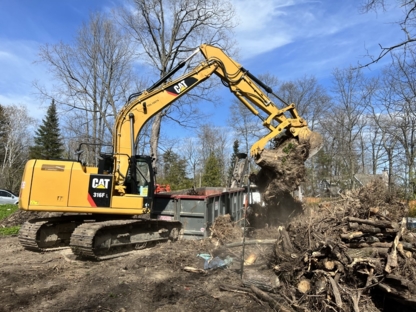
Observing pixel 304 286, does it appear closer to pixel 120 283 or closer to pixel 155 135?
pixel 120 283

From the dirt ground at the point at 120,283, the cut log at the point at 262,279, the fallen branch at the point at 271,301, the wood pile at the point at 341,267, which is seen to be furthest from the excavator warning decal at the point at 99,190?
the fallen branch at the point at 271,301

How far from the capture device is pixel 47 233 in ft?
26.7

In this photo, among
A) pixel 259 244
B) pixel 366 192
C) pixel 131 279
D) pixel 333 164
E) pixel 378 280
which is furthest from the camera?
pixel 333 164

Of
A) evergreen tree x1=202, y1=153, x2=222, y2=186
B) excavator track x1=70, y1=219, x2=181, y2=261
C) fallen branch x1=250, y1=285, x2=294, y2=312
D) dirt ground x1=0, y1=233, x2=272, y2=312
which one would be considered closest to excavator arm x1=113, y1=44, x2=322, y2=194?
excavator track x1=70, y1=219, x2=181, y2=261

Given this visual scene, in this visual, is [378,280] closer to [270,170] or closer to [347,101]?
[270,170]

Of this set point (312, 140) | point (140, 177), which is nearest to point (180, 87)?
point (140, 177)

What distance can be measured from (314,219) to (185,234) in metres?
3.97

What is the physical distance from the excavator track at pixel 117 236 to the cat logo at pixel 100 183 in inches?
31.2

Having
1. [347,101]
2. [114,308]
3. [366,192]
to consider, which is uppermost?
[347,101]

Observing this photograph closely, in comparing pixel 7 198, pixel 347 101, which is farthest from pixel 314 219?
pixel 347 101

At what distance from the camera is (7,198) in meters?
26.0

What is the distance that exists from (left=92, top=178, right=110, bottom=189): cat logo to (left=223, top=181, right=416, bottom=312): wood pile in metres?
3.71

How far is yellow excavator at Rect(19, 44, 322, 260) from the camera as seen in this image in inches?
288

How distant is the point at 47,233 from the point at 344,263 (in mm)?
6523
